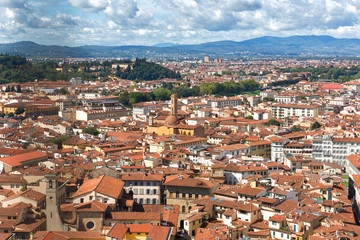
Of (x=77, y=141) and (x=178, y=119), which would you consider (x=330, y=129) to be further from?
(x=77, y=141)

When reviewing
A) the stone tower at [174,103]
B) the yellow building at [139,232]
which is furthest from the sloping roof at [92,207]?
the stone tower at [174,103]

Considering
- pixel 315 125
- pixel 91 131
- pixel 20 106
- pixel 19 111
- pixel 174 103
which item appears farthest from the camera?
pixel 20 106

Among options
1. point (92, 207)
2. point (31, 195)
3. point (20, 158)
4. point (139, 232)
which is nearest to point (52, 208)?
point (92, 207)

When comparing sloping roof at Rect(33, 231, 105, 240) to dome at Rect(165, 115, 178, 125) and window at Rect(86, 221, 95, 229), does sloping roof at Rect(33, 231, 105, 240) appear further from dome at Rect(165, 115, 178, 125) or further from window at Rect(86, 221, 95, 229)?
dome at Rect(165, 115, 178, 125)

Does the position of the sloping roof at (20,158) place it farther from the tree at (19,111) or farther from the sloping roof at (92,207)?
the tree at (19,111)

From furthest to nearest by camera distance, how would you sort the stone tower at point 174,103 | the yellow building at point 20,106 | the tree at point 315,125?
the yellow building at point 20,106 < the stone tower at point 174,103 < the tree at point 315,125

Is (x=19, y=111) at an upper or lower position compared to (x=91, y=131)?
lower

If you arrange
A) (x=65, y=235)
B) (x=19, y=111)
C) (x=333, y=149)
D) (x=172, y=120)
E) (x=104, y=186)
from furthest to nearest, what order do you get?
(x=19, y=111)
(x=172, y=120)
(x=333, y=149)
(x=104, y=186)
(x=65, y=235)

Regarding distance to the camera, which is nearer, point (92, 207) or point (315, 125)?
point (92, 207)

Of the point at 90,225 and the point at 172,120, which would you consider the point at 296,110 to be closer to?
the point at 172,120
